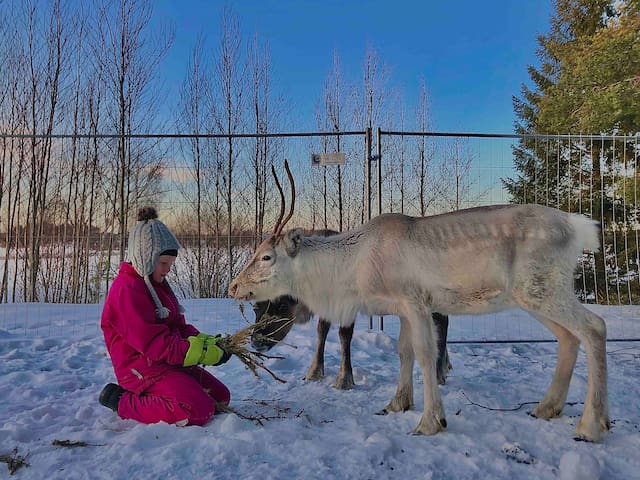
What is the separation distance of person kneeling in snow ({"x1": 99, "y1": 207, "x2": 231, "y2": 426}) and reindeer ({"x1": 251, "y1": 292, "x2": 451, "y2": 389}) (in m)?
1.10

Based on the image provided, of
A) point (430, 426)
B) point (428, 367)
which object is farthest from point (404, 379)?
point (430, 426)

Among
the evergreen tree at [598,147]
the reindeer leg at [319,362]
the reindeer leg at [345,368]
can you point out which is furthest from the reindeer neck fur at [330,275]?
the evergreen tree at [598,147]

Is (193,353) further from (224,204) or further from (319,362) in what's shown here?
(224,204)

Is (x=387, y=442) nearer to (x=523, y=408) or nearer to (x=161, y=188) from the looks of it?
(x=523, y=408)

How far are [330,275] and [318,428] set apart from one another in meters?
1.26

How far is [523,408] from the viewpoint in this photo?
388 centimetres

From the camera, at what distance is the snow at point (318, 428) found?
263 centimetres

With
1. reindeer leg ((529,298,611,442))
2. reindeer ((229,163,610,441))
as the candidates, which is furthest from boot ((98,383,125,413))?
reindeer leg ((529,298,611,442))

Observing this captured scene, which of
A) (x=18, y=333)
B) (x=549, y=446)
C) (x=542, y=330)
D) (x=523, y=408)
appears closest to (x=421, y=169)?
(x=542, y=330)

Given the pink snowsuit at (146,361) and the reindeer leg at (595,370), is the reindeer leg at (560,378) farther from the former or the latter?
the pink snowsuit at (146,361)

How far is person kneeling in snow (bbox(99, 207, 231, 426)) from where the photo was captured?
3252 mm

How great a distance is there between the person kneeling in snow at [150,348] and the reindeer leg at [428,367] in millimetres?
1489

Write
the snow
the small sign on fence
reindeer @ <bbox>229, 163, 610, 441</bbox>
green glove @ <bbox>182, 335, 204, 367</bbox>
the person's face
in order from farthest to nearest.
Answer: the small sign on fence, the person's face, reindeer @ <bbox>229, 163, 610, 441</bbox>, green glove @ <bbox>182, 335, 204, 367</bbox>, the snow

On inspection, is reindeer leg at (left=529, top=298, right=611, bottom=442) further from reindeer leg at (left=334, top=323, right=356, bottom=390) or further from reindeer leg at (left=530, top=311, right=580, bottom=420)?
reindeer leg at (left=334, top=323, right=356, bottom=390)
